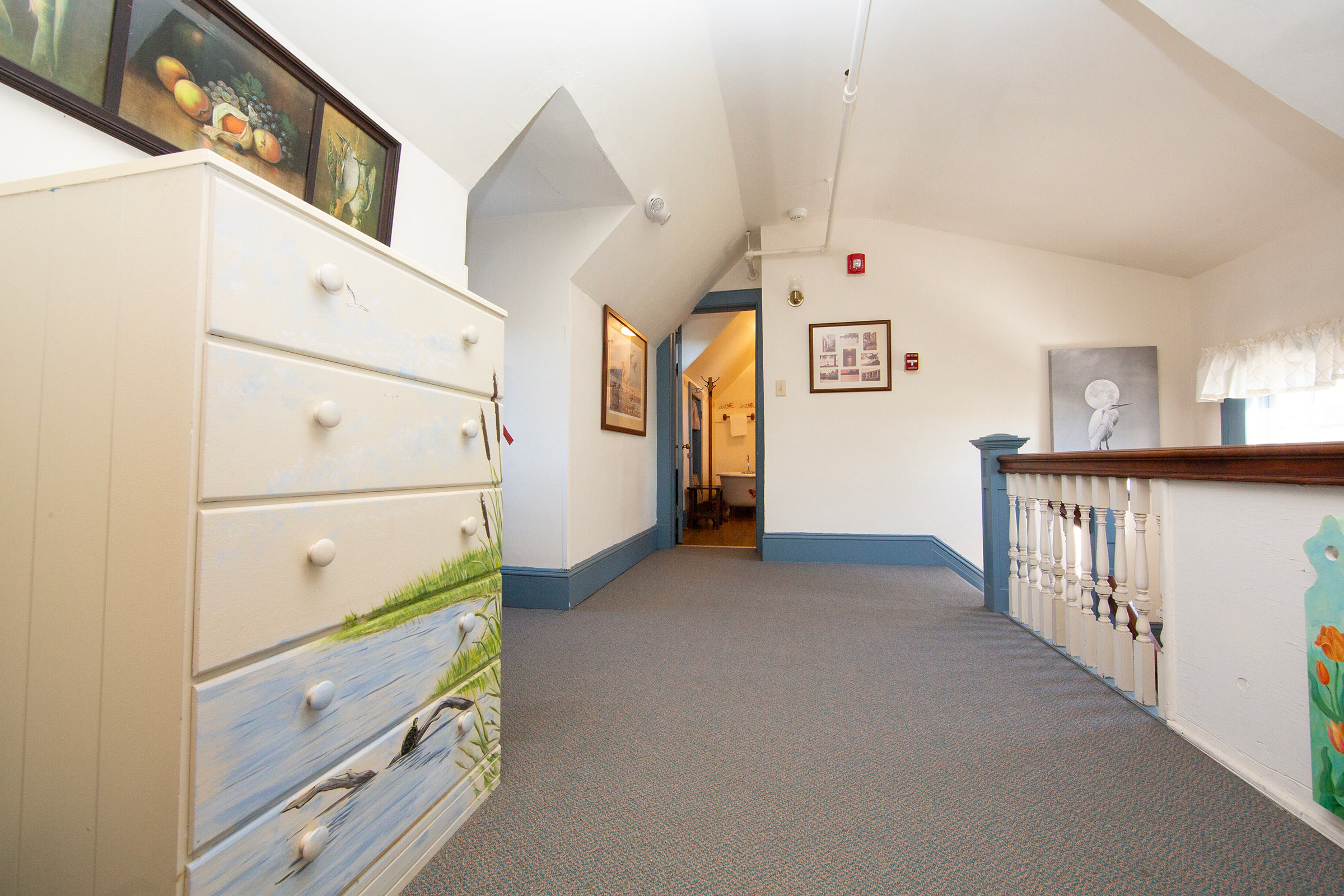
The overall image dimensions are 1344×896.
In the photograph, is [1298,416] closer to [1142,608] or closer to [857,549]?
[857,549]

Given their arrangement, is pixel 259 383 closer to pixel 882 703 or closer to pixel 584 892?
pixel 584 892

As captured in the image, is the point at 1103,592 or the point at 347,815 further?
the point at 1103,592

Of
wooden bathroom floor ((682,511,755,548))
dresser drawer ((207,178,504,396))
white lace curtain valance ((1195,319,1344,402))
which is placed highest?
white lace curtain valance ((1195,319,1344,402))

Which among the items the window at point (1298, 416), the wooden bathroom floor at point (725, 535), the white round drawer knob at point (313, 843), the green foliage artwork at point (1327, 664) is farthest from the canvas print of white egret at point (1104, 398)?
the white round drawer knob at point (313, 843)

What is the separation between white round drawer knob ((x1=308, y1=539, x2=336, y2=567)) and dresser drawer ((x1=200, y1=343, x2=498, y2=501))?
0.23ft

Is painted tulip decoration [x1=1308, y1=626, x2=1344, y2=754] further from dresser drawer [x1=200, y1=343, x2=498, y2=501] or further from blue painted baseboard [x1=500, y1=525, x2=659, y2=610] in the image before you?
blue painted baseboard [x1=500, y1=525, x2=659, y2=610]

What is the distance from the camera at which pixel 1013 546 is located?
2.24 m

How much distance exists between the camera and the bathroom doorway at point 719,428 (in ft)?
16.3

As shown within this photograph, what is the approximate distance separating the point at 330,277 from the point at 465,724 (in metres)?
0.82

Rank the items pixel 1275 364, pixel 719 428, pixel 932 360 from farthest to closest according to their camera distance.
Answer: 1. pixel 719 428
2. pixel 932 360
3. pixel 1275 364

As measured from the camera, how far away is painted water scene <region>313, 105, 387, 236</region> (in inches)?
46.2

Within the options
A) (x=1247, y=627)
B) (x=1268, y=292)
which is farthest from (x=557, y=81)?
(x=1268, y=292)

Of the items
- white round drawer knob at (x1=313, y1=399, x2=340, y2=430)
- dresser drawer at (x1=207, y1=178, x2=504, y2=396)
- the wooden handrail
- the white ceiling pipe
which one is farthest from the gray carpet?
the white ceiling pipe

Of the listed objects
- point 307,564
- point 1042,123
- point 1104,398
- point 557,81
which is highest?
point 1042,123
